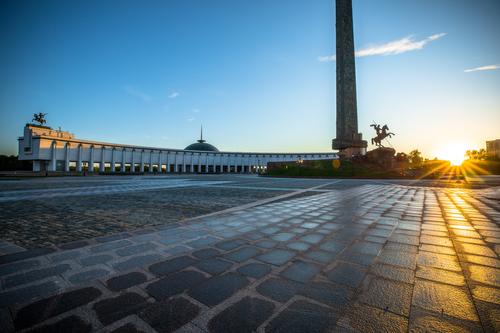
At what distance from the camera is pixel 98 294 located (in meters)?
1.82

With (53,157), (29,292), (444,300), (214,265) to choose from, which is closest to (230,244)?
(214,265)

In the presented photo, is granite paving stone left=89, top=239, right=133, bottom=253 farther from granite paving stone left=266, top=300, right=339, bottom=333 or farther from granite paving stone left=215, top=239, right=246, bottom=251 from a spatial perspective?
granite paving stone left=266, top=300, right=339, bottom=333

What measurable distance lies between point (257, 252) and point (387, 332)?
1.65m

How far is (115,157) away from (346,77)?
6683 cm

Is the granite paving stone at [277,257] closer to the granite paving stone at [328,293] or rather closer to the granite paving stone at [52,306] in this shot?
the granite paving stone at [328,293]

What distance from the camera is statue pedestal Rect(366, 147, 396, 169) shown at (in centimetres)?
2573

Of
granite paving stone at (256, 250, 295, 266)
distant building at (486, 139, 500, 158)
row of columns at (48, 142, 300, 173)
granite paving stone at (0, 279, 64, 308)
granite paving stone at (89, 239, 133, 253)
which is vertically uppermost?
distant building at (486, 139, 500, 158)

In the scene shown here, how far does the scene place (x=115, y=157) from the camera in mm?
66125

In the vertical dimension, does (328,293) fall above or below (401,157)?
below

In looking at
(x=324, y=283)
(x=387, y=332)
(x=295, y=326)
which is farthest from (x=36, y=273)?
(x=387, y=332)

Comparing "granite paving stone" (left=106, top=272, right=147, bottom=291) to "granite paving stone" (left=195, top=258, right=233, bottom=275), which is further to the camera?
"granite paving stone" (left=195, top=258, right=233, bottom=275)

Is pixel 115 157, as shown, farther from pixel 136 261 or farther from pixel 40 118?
pixel 136 261

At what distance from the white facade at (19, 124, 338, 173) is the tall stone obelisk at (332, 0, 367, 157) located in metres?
60.4

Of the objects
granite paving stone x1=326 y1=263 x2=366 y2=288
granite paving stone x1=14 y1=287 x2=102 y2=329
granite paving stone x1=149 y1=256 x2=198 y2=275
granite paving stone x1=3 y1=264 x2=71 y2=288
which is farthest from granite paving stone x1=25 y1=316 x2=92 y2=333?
granite paving stone x1=326 y1=263 x2=366 y2=288
